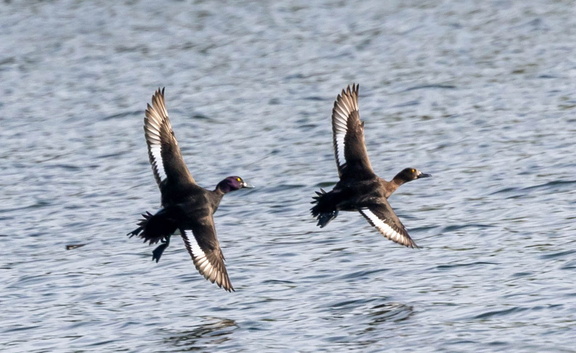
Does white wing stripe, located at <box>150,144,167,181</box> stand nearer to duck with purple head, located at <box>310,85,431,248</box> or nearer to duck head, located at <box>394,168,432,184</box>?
duck with purple head, located at <box>310,85,431,248</box>

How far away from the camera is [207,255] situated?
34.6ft

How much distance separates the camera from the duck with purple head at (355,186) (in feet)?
37.0

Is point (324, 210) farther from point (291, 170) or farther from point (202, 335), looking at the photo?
point (291, 170)

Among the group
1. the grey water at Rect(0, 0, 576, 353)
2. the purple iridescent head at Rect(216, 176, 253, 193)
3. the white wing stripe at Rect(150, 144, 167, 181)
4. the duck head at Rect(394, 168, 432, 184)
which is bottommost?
the grey water at Rect(0, 0, 576, 353)

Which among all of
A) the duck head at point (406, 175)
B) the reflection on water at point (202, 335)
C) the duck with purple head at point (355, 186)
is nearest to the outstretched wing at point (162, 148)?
the duck with purple head at point (355, 186)

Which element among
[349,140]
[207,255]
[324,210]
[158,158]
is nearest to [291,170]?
[349,140]

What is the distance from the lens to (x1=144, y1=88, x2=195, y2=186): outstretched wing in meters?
11.5

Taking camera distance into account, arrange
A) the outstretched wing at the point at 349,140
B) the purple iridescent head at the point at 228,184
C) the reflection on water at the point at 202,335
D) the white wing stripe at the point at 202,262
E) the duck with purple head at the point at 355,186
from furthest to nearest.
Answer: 1. the outstretched wing at the point at 349,140
2. the purple iridescent head at the point at 228,184
3. the duck with purple head at the point at 355,186
4. the white wing stripe at the point at 202,262
5. the reflection on water at the point at 202,335

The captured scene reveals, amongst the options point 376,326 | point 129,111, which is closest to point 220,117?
point 129,111

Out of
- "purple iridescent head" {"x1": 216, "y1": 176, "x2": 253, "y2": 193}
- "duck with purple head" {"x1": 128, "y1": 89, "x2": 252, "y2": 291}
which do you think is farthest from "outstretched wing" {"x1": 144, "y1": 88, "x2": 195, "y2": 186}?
"purple iridescent head" {"x1": 216, "y1": 176, "x2": 253, "y2": 193}

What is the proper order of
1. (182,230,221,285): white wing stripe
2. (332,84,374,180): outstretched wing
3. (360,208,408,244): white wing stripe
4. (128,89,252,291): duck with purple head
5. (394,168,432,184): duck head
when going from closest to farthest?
(182,230,221,285): white wing stripe < (128,89,252,291): duck with purple head < (360,208,408,244): white wing stripe < (332,84,374,180): outstretched wing < (394,168,432,184): duck head

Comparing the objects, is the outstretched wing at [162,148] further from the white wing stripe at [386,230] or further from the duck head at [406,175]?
the duck head at [406,175]

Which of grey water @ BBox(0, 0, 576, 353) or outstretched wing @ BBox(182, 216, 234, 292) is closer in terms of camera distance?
outstretched wing @ BBox(182, 216, 234, 292)

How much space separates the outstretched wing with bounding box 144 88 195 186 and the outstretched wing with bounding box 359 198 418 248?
5.64 ft
